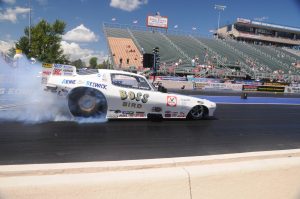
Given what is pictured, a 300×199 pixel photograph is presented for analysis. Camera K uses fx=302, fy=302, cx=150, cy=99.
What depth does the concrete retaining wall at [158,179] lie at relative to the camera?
2445 millimetres

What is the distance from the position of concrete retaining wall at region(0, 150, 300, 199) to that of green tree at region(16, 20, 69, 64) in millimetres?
37989

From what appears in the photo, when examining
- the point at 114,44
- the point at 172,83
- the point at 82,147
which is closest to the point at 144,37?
the point at 114,44

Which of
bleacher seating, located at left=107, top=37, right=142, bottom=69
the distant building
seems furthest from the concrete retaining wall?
the distant building

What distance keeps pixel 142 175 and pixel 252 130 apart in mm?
6521

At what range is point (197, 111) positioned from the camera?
9438 mm

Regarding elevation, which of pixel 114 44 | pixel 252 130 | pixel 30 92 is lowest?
pixel 252 130

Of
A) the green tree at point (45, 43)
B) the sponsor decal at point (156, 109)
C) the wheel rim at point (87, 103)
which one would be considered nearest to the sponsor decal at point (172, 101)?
the sponsor decal at point (156, 109)

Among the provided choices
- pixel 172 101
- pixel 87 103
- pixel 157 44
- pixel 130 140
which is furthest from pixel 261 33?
pixel 130 140

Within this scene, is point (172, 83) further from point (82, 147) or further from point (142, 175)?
point (142, 175)

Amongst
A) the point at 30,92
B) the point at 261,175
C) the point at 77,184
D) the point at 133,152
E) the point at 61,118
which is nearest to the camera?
the point at 77,184

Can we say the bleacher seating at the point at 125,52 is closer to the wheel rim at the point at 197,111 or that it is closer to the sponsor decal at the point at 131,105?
the wheel rim at the point at 197,111

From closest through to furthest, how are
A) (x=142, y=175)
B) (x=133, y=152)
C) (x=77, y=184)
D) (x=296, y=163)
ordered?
(x=77, y=184) → (x=142, y=175) → (x=296, y=163) → (x=133, y=152)

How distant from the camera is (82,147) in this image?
5.47 meters

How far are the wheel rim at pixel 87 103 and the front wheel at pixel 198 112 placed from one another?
120 inches
